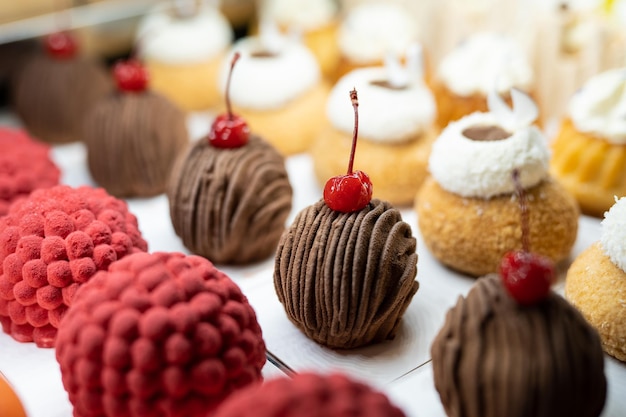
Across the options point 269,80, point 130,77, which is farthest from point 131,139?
point 269,80

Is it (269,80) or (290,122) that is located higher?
(269,80)

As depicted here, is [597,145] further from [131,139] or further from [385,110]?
[131,139]

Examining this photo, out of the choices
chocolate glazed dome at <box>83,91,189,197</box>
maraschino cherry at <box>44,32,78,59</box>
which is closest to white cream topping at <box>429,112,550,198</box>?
chocolate glazed dome at <box>83,91,189,197</box>

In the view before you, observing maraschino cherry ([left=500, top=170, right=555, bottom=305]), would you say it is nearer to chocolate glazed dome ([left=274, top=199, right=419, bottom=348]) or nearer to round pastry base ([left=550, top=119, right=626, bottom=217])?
chocolate glazed dome ([left=274, top=199, right=419, bottom=348])

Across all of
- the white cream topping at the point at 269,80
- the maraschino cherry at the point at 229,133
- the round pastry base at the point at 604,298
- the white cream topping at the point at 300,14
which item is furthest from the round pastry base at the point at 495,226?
the white cream topping at the point at 300,14

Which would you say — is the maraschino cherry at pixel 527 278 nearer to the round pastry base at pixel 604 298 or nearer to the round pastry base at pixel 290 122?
the round pastry base at pixel 604 298

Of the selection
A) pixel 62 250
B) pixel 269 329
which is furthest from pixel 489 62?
pixel 62 250
